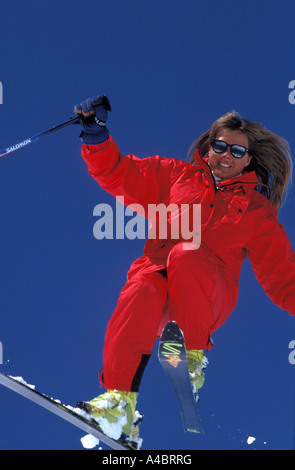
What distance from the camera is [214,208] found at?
5.00 m

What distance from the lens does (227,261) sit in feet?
16.4

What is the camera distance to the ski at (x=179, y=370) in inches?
168

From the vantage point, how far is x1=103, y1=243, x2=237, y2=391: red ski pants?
4391mm

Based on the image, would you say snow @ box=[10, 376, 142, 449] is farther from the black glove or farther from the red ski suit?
the black glove

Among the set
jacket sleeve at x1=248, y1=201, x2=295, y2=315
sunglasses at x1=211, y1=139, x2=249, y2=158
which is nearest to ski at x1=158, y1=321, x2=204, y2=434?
jacket sleeve at x1=248, y1=201, x2=295, y2=315

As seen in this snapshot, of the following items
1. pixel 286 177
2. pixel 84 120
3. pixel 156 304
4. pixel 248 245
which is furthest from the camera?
pixel 286 177

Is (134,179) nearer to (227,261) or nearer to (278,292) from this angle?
(227,261)

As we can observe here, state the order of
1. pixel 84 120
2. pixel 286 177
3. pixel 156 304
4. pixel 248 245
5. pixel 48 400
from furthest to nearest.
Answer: pixel 286 177 → pixel 248 245 → pixel 84 120 → pixel 156 304 → pixel 48 400

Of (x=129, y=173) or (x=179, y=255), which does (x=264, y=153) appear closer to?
(x=129, y=173)

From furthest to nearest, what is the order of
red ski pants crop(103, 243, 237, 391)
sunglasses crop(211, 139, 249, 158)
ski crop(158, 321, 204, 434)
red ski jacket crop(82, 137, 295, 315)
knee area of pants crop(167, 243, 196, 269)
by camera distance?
sunglasses crop(211, 139, 249, 158) → red ski jacket crop(82, 137, 295, 315) → knee area of pants crop(167, 243, 196, 269) → red ski pants crop(103, 243, 237, 391) → ski crop(158, 321, 204, 434)

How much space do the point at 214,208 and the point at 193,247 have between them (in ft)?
1.50

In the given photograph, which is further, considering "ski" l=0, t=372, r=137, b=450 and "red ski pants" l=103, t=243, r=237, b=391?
"red ski pants" l=103, t=243, r=237, b=391
